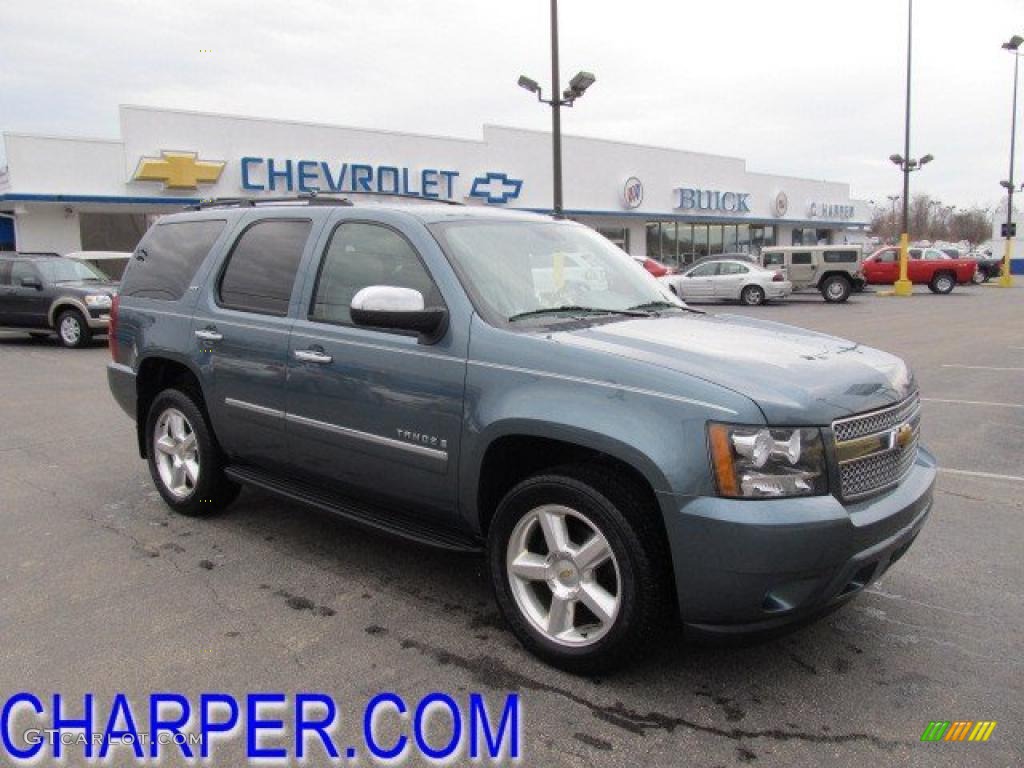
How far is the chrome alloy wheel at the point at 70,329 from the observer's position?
49.0ft

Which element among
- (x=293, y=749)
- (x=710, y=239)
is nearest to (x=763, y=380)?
(x=293, y=749)

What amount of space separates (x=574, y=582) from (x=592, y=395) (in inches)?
28.7

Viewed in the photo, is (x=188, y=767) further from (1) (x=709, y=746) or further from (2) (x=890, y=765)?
(2) (x=890, y=765)

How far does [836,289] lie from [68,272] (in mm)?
22301

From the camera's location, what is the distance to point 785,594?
2812 millimetres

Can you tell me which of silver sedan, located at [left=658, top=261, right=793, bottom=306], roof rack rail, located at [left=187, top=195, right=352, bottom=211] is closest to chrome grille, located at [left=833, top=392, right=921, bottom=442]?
roof rack rail, located at [left=187, top=195, right=352, bottom=211]

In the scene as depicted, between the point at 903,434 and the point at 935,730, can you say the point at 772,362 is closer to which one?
the point at 903,434

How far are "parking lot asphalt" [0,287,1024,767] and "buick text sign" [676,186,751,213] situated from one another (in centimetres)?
3430

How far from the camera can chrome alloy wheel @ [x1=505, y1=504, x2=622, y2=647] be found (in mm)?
3123

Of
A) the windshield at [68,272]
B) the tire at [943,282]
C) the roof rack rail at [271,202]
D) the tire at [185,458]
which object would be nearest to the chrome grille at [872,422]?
the roof rack rail at [271,202]

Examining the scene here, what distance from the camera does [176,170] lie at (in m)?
23.8

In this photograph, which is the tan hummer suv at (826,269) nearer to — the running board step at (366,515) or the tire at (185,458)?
the tire at (185,458)

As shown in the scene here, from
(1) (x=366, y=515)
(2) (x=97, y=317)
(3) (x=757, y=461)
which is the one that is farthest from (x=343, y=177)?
(3) (x=757, y=461)

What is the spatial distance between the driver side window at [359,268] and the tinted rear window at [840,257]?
2627cm
